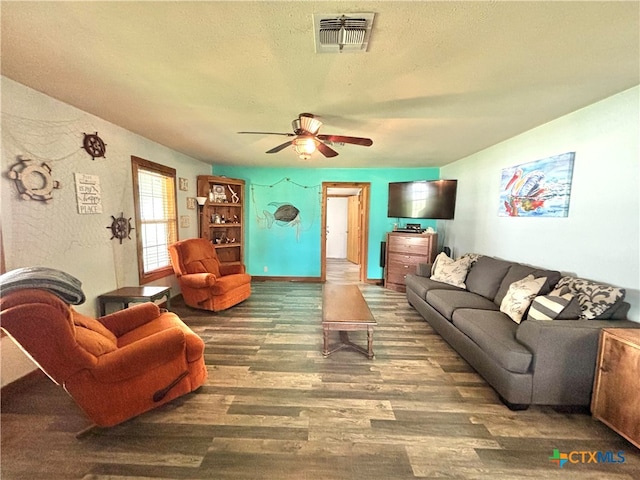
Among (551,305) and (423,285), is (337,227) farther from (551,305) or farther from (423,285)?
(551,305)

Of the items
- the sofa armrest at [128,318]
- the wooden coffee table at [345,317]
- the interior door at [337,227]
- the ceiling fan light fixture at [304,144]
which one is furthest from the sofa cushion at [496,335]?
the interior door at [337,227]

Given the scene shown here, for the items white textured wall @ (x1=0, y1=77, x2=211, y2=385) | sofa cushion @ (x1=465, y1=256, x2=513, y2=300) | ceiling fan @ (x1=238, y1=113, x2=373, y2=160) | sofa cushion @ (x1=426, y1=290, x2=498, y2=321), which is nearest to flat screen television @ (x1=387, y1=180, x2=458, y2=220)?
sofa cushion @ (x1=465, y1=256, x2=513, y2=300)

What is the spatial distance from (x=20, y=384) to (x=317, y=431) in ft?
7.78

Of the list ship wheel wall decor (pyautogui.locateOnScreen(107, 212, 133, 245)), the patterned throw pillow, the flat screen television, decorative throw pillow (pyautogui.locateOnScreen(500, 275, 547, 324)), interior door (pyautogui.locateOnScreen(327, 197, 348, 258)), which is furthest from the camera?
interior door (pyautogui.locateOnScreen(327, 197, 348, 258))

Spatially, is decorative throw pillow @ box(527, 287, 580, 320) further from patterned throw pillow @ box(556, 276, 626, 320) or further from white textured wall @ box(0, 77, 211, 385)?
white textured wall @ box(0, 77, 211, 385)

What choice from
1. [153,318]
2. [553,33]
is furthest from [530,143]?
[153,318]

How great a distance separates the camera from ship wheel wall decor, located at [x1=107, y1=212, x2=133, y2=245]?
278cm

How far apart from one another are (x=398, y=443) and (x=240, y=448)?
975 millimetres

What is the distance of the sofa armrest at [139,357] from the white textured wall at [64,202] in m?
1.14

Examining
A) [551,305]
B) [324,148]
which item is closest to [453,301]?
[551,305]

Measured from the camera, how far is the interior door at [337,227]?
336 inches

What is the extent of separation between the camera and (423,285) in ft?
11.0

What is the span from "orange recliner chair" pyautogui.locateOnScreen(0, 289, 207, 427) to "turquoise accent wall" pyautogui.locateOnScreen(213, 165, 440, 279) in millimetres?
3299

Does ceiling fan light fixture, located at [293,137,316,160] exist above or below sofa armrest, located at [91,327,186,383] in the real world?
above
